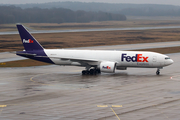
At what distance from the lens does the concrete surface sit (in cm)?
2358

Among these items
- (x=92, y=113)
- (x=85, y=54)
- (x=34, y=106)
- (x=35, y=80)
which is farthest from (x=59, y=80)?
(x=92, y=113)

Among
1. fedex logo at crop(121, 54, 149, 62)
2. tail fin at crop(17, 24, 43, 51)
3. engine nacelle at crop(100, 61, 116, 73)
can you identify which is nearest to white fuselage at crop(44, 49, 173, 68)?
fedex logo at crop(121, 54, 149, 62)

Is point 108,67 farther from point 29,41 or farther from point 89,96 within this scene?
point 29,41

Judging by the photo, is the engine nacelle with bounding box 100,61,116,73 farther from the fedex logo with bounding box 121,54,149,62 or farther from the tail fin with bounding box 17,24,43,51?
the tail fin with bounding box 17,24,43,51

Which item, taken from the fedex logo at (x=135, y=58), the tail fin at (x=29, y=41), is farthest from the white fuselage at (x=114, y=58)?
the tail fin at (x=29, y=41)

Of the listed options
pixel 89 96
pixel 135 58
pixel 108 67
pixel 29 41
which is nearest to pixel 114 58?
pixel 108 67

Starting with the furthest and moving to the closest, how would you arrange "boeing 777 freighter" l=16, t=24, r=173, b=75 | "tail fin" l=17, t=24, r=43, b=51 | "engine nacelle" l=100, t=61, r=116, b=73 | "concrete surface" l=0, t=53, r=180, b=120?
1. "tail fin" l=17, t=24, r=43, b=51
2. "boeing 777 freighter" l=16, t=24, r=173, b=75
3. "engine nacelle" l=100, t=61, r=116, b=73
4. "concrete surface" l=0, t=53, r=180, b=120

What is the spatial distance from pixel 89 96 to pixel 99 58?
1608 centimetres

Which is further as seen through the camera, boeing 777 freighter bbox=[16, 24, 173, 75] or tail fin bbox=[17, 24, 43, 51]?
tail fin bbox=[17, 24, 43, 51]

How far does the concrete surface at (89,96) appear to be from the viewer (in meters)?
23.6

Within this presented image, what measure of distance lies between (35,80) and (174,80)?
2001 cm

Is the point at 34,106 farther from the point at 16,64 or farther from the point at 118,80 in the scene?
the point at 16,64

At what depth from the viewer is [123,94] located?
30.8 metres

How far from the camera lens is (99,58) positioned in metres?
45.4
